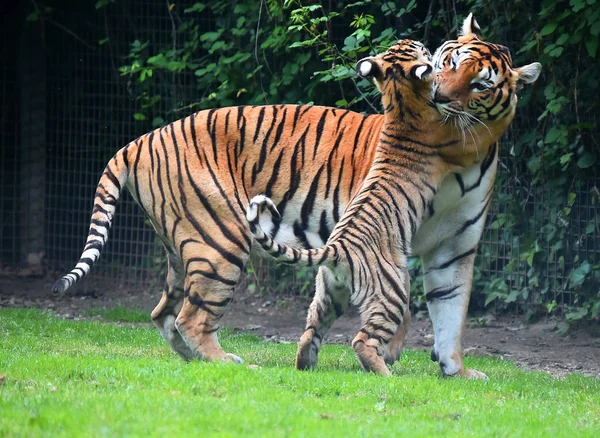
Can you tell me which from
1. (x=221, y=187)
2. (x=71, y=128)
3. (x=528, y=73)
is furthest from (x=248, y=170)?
(x=71, y=128)

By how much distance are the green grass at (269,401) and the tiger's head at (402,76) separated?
1.78 metres

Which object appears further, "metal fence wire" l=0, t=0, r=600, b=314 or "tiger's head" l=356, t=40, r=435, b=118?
"metal fence wire" l=0, t=0, r=600, b=314

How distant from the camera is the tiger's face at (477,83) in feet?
21.2

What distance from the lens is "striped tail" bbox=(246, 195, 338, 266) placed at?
5828 millimetres

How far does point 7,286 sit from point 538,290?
5.99m

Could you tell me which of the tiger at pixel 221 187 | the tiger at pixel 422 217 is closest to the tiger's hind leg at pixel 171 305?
the tiger at pixel 221 187

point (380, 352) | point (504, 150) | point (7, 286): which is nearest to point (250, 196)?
point (380, 352)

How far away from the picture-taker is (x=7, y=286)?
1155cm

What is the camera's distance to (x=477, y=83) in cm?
655

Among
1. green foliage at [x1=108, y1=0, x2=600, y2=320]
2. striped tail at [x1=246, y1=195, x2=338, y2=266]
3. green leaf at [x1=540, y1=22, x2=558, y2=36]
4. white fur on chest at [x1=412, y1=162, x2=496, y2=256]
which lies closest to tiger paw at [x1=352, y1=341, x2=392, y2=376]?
striped tail at [x1=246, y1=195, x2=338, y2=266]

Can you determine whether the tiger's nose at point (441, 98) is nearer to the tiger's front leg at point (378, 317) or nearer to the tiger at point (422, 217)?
the tiger at point (422, 217)

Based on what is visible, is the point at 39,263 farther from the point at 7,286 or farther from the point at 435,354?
the point at 435,354

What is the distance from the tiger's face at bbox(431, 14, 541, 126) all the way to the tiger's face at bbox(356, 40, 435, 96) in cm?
11

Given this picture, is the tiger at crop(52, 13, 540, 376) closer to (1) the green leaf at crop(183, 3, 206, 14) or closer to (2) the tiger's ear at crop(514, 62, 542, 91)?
(2) the tiger's ear at crop(514, 62, 542, 91)
